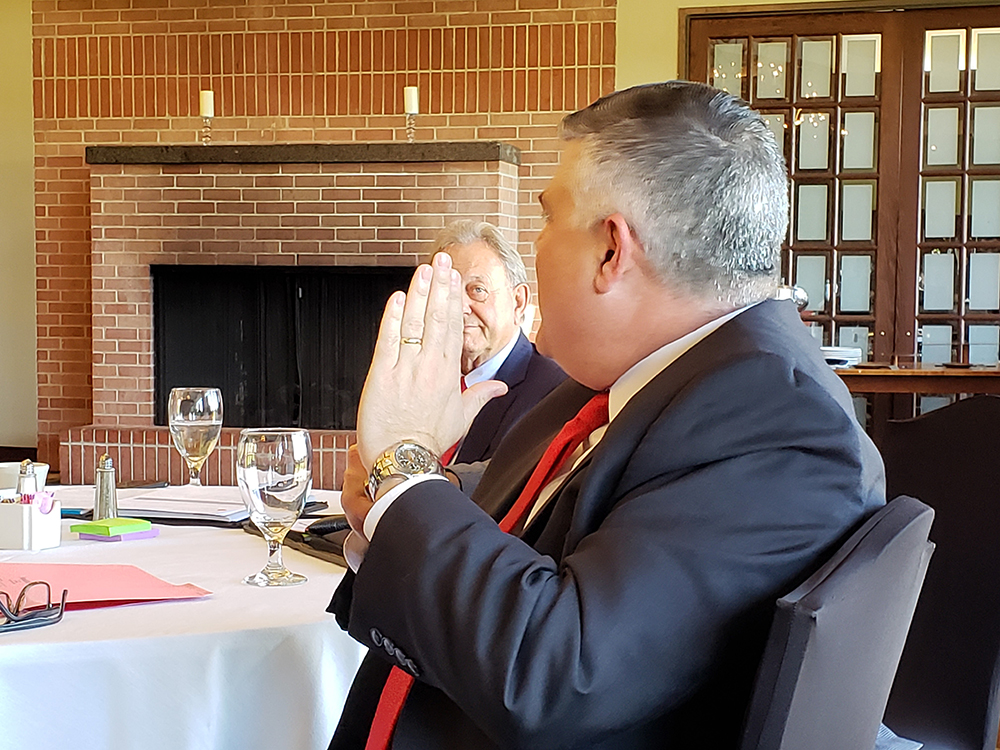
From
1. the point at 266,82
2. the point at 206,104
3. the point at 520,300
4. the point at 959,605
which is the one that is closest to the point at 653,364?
the point at 959,605

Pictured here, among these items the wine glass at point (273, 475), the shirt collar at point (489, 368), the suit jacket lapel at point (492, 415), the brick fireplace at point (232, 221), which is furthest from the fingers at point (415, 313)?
the brick fireplace at point (232, 221)

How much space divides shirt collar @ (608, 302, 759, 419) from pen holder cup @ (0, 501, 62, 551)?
0.94m

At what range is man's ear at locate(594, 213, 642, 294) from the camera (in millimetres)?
1120

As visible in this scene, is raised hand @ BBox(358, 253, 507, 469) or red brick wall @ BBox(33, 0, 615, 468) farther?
red brick wall @ BBox(33, 0, 615, 468)

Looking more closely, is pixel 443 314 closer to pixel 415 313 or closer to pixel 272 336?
pixel 415 313

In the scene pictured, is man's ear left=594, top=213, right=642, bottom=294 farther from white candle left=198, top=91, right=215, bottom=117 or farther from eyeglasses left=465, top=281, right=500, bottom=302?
white candle left=198, top=91, right=215, bottom=117

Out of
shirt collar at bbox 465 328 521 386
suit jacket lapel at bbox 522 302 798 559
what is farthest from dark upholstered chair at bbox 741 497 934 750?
shirt collar at bbox 465 328 521 386

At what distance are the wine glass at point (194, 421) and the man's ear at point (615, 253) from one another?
1069 mm

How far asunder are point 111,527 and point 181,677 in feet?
1.92

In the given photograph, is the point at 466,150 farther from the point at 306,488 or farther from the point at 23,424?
the point at 306,488

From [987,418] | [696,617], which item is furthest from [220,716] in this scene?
[987,418]

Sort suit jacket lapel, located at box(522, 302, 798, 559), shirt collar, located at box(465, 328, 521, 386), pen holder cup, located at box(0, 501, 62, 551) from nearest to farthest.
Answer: suit jacket lapel, located at box(522, 302, 798, 559) → pen holder cup, located at box(0, 501, 62, 551) → shirt collar, located at box(465, 328, 521, 386)

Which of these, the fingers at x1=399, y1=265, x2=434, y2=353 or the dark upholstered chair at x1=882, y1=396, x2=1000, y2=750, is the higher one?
the fingers at x1=399, y1=265, x2=434, y2=353

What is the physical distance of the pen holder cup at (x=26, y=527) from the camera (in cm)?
168
